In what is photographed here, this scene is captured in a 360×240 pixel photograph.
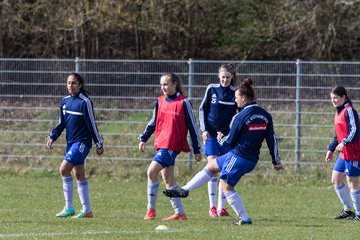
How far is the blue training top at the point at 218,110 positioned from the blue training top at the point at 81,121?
1.64 metres

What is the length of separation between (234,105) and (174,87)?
1266 mm

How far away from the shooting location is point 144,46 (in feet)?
92.6

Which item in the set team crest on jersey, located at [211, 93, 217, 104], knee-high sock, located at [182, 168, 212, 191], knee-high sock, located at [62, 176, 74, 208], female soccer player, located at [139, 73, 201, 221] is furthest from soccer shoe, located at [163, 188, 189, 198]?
team crest on jersey, located at [211, 93, 217, 104]

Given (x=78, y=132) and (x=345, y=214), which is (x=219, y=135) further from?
(x=345, y=214)

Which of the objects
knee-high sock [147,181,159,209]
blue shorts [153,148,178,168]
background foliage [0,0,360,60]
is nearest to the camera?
blue shorts [153,148,178,168]

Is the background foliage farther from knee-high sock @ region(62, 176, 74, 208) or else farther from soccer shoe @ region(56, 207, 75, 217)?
soccer shoe @ region(56, 207, 75, 217)

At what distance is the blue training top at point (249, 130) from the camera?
1165 cm

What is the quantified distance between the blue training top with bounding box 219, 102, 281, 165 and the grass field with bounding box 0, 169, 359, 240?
94 cm

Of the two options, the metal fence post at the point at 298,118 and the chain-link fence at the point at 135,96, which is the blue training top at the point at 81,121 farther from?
the metal fence post at the point at 298,118

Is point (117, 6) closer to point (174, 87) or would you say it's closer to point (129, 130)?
point (129, 130)

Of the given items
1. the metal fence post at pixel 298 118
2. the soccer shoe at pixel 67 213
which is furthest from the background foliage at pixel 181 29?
the soccer shoe at pixel 67 213

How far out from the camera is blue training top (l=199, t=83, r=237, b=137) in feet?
44.8

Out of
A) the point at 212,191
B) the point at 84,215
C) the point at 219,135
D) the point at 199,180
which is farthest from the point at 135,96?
the point at 199,180

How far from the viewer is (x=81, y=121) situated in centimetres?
1313
